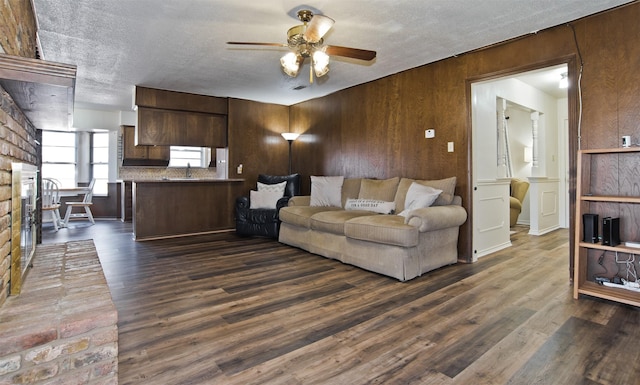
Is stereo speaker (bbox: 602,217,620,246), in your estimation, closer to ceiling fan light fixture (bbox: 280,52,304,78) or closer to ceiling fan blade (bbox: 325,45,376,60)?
ceiling fan blade (bbox: 325,45,376,60)

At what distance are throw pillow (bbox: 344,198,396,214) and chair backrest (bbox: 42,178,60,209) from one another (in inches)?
205

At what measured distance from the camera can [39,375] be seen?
4.02 ft

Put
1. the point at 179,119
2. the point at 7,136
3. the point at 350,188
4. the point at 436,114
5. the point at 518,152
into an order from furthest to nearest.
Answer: the point at 518,152
the point at 179,119
the point at 350,188
the point at 436,114
the point at 7,136

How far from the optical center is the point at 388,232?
3.05 m

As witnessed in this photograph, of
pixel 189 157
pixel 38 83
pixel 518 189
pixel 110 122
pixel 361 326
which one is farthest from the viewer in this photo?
pixel 189 157

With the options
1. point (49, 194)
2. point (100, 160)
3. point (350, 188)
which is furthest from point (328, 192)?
point (100, 160)

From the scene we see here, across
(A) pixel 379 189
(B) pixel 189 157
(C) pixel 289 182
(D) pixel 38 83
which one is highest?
(B) pixel 189 157

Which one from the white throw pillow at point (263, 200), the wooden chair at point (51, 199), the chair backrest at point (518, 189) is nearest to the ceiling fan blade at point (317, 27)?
the white throw pillow at point (263, 200)

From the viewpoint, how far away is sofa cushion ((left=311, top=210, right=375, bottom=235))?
3.61 metres

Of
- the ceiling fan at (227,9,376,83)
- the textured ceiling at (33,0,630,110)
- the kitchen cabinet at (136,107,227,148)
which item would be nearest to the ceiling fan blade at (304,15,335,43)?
the ceiling fan at (227,9,376,83)

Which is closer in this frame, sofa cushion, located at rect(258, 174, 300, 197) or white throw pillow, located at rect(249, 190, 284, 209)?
white throw pillow, located at rect(249, 190, 284, 209)

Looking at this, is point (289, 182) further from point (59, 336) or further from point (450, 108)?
point (59, 336)

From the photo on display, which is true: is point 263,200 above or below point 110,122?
below

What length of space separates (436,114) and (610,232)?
6.78ft
